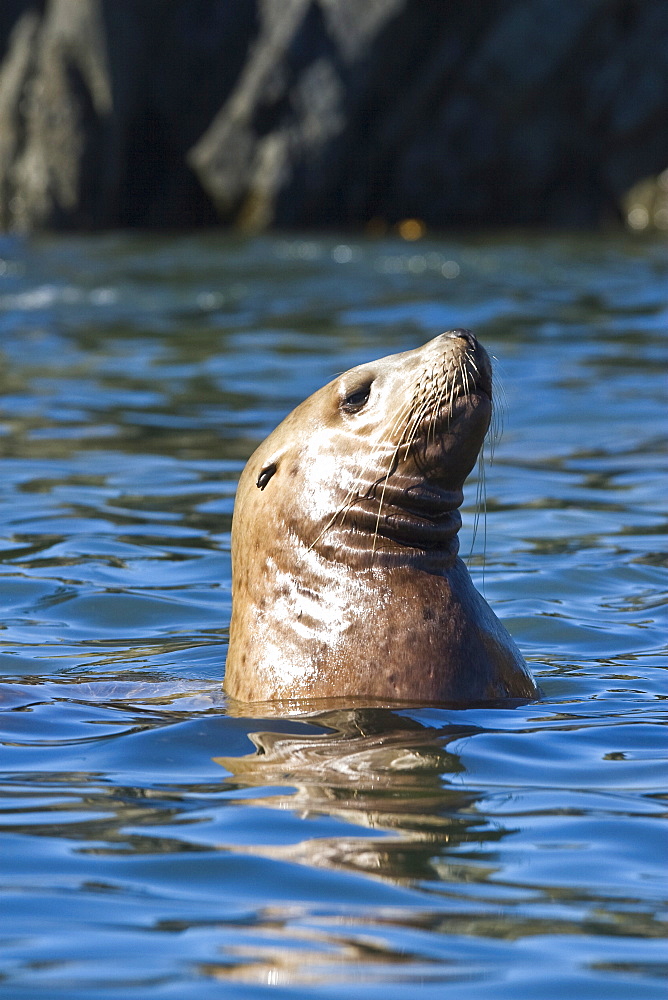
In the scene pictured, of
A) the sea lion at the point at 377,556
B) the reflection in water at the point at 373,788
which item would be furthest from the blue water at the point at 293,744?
the sea lion at the point at 377,556

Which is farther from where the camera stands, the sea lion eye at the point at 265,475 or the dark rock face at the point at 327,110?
the dark rock face at the point at 327,110

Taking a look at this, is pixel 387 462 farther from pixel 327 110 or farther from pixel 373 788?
pixel 327 110

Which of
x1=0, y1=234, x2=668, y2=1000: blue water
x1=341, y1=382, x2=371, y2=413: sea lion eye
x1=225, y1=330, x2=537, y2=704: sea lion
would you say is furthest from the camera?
x1=341, y1=382, x2=371, y2=413: sea lion eye

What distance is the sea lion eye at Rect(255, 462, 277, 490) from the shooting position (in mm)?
5062

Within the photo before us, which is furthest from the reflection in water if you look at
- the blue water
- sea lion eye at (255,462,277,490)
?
sea lion eye at (255,462,277,490)

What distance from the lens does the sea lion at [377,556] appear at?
470 centimetres

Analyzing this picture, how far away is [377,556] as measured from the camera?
4855 mm

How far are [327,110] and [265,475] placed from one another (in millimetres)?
22171

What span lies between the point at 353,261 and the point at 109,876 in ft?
60.7

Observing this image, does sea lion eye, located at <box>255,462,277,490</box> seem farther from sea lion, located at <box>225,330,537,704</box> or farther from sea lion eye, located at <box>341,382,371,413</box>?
sea lion eye, located at <box>341,382,371,413</box>

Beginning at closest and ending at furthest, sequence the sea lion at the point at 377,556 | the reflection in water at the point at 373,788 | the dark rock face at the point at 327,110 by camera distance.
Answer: the reflection in water at the point at 373,788
the sea lion at the point at 377,556
the dark rock face at the point at 327,110

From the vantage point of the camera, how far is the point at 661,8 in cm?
2745

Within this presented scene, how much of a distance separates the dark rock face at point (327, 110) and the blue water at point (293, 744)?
13791 millimetres

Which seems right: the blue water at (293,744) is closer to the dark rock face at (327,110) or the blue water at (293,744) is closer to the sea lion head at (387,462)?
the sea lion head at (387,462)
